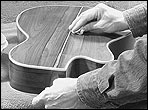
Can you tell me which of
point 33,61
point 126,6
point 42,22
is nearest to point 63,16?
point 42,22

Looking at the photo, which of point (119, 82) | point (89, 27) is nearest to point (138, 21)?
point (119, 82)

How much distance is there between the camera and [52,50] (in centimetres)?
92

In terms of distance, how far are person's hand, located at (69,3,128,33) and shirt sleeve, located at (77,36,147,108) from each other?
1.25 ft

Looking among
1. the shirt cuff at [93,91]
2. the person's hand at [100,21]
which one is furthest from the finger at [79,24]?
the shirt cuff at [93,91]

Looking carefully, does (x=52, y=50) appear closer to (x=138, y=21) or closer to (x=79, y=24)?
(x=79, y=24)

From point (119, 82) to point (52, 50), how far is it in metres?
0.35

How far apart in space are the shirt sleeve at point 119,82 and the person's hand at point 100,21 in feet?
1.25

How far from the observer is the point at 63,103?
69 centimetres

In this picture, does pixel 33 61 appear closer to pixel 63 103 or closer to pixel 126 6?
pixel 63 103

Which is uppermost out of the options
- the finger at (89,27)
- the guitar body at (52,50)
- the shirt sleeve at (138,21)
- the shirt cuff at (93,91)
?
the shirt sleeve at (138,21)

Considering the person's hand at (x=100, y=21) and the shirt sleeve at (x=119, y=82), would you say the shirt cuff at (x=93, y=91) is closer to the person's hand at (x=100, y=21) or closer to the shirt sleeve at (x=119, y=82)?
the shirt sleeve at (x=119, y=82)

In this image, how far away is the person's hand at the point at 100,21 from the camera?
1.01 metres

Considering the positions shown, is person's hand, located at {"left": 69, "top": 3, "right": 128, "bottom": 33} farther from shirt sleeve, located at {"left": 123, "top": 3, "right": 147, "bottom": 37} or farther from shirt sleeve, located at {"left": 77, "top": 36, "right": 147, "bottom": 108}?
shirt sleeve, located at {"left": 77, "top": 36, "right": 147, "bottom": 108}

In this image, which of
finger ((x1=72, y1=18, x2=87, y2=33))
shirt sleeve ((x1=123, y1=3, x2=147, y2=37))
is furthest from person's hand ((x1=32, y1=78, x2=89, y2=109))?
finger ((x1=72, y1=18, x2=87, y2=33))
